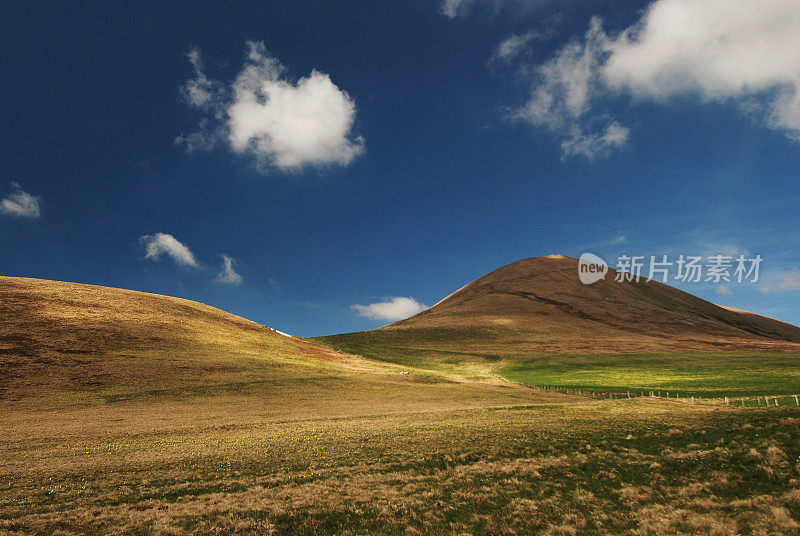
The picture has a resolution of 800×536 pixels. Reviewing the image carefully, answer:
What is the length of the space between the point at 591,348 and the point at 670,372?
41198 mm

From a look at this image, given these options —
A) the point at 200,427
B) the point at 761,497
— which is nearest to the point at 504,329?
the point at 200,427

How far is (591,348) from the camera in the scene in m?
120

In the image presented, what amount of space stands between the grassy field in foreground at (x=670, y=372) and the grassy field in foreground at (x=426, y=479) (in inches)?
1410

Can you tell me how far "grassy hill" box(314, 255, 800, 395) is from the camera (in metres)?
70.9

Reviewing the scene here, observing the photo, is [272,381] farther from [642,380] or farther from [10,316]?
[642,380]

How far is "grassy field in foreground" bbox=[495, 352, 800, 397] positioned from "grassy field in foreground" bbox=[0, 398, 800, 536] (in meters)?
35.8

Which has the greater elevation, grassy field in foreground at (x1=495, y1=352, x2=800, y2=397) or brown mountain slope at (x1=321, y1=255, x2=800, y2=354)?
brown mountain slope at (x1=321, y1=255, x2=800, y2=354)

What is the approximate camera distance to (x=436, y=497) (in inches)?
664

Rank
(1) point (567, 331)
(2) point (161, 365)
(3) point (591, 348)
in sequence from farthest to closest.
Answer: (1) point (567, 331)
(3) point (591, 348)
(2) point (161, 365)

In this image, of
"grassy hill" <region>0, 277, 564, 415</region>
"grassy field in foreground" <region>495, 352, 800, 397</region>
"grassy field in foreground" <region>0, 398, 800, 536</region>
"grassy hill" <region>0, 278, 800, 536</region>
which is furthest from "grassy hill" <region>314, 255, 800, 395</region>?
"grassy field in foreground" <region>0, 398, 800, 536</region>

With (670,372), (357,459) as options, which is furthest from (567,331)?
(357,459)

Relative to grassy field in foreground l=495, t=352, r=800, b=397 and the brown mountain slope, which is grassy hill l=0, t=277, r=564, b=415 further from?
the brown mountain slope

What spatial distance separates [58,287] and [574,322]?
187374mm

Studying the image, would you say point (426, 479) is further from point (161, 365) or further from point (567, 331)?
point (567, 331)
